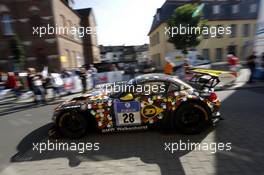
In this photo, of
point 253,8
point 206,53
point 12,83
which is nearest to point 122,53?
point 206,53

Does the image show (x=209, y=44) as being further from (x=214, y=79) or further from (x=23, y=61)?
(x=214, y=79)

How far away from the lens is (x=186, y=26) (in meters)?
25.6

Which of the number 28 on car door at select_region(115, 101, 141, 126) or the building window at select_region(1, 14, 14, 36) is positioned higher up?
the building window at select_region(1, 14, 14, 36)

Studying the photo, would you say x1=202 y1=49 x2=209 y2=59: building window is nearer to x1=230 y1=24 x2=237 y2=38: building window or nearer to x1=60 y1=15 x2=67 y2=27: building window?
x1=230 y1=24 x2=237 y2=38: building window

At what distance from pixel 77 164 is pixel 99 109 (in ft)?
4.53

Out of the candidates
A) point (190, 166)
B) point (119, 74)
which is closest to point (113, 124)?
point (190, 166)

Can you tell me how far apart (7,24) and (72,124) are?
18604 millimetres

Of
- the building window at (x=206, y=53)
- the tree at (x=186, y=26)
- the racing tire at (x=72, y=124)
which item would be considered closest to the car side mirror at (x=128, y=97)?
the racing tire at (x=72, y=124)

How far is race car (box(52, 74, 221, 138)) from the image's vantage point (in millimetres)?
5281

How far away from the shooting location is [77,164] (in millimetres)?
4316

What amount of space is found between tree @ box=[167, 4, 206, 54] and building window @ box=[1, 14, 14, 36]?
16.1 m

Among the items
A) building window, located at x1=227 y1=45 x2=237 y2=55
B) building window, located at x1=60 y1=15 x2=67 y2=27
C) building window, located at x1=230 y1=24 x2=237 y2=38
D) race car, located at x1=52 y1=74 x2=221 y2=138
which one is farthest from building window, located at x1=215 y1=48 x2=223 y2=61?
race car, located at x1=52 y1=74 x2=221 y2=138

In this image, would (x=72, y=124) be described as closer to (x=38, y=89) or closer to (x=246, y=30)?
(x=38, y=89)

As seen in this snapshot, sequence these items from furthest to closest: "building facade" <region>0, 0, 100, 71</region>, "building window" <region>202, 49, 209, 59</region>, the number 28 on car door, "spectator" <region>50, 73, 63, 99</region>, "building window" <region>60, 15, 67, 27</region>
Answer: "building window" <region>202, 49, 209, 59</region> < "building window" <region>60, 15, 67, 27</region> < "building facade" <region>0, 0, 100, 71</region> < "spectator" <region>50, 73, 63, 99</region> < the number 28 on car door
